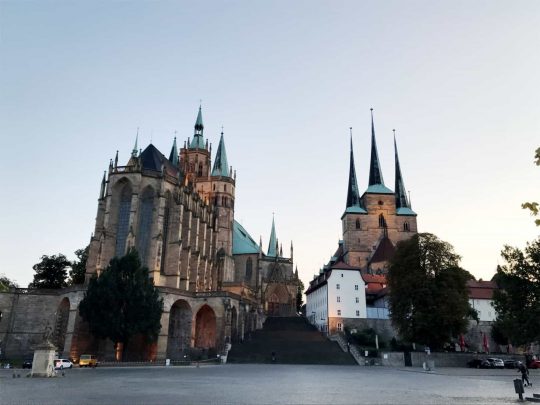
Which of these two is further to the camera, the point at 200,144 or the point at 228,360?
the point at 200,144

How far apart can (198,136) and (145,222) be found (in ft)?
133

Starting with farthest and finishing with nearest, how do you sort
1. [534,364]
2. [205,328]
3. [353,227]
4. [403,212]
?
[403,212] → [353,227] → [205,328] → [534,364]

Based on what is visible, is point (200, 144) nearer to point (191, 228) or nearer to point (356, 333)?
point (191, 228)

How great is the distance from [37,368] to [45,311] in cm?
2633

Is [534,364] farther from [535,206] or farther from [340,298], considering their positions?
[535,206]

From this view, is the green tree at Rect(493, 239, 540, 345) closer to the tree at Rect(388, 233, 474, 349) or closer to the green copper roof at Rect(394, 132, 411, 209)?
the tree at Rect(388, 233, 474, 349)

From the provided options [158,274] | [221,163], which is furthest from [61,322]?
[221,163]

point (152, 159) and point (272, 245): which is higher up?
point (152, 159)

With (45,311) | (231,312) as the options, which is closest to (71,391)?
(231,312)

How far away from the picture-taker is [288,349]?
4672 centimetres

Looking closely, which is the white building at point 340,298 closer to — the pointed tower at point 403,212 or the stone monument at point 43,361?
the pointed tower at point 403,212

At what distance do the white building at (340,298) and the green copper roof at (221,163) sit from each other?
31157 mm

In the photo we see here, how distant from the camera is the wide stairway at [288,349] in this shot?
44500mm

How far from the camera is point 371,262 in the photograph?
77625mm
